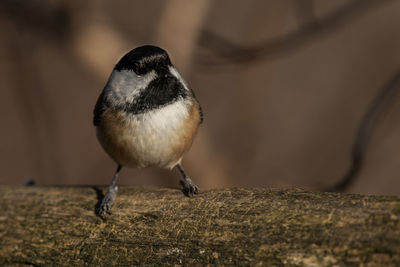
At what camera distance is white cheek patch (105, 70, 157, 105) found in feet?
7.23

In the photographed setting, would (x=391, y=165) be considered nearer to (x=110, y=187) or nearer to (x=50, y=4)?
(x=110, y=187)

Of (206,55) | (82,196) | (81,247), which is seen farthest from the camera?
(206,55)

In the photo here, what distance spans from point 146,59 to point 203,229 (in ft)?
2.83

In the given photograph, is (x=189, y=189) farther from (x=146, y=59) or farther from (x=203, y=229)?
(x=146, y=59)

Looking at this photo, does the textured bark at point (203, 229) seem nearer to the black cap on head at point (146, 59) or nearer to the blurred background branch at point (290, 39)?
the black cap on head at point (146, 59)

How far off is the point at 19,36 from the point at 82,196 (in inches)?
87.2

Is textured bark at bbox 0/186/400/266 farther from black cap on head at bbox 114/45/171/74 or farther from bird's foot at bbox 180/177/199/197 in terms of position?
black cap on head at bbox 114/45/171/74

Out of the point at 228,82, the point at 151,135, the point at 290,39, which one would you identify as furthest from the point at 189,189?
the point at 228,82

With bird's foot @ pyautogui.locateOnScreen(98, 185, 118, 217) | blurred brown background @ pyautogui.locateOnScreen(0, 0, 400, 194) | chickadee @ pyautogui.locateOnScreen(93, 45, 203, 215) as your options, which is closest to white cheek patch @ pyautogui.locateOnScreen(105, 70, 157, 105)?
chickadee @ pyautogui.locateOnScreen(93, 45, 203, 215)

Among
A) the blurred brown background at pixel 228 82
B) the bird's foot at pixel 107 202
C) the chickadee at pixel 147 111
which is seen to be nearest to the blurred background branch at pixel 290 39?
the blurred brown background at pixel 228 82

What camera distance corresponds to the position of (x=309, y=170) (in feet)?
12.4

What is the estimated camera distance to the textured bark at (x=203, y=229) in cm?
140

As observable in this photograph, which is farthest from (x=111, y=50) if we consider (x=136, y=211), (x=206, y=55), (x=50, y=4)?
(x=136, y=211)

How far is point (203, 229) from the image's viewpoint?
1680mm
